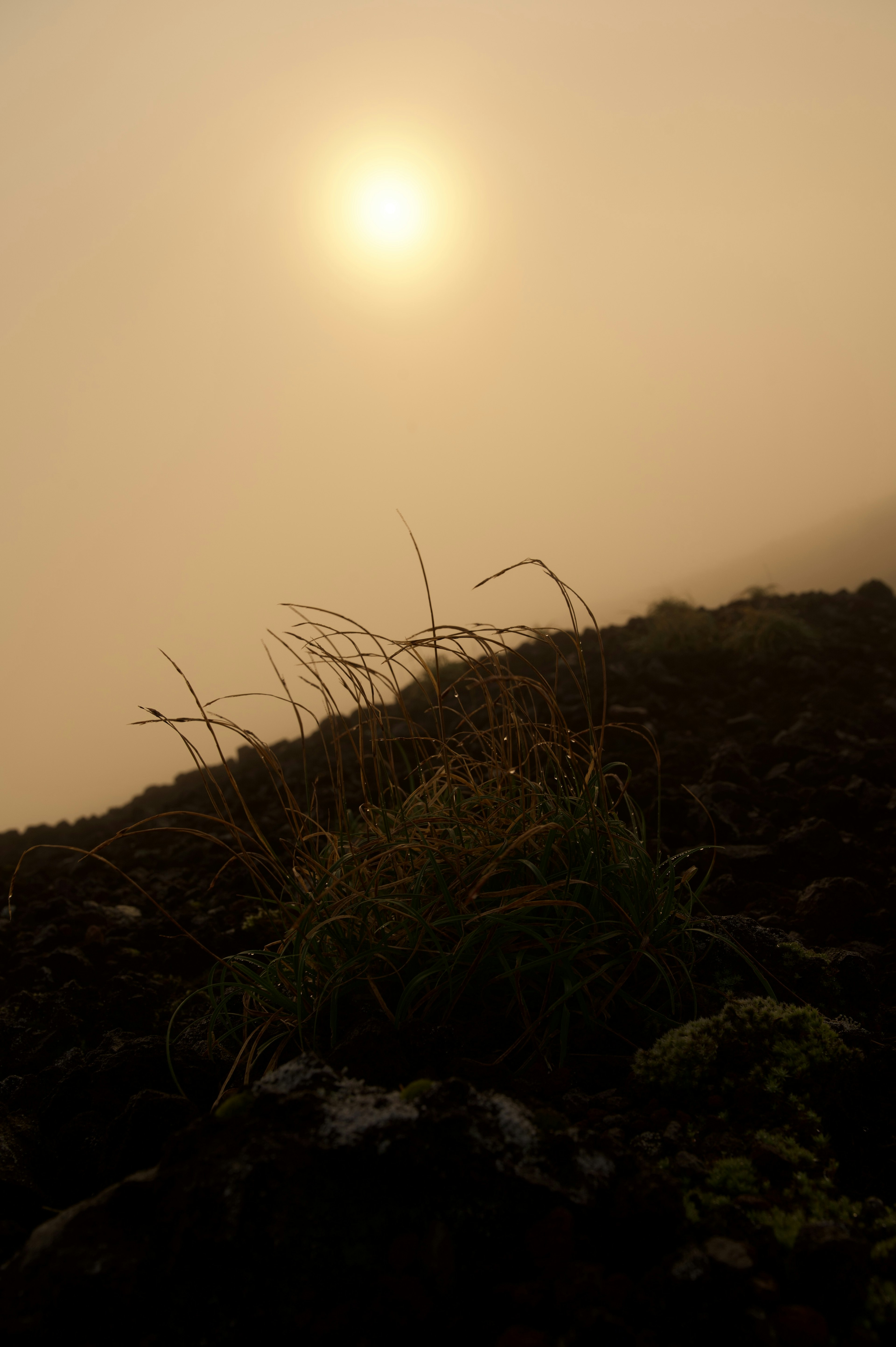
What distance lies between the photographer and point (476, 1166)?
121cm

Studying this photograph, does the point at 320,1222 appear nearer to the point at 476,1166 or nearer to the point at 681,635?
the point at 476,1166

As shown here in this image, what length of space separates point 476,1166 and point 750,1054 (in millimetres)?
795

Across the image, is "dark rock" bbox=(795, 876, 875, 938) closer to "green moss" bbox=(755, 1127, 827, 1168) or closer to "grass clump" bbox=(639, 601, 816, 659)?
"green moss" bbox=(755, 1127, 827, 1168)

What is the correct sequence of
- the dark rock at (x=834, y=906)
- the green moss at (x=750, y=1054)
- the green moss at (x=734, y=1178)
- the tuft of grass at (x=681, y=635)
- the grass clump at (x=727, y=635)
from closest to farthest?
the green moss at (x=734, y=1178), the green moss at (x=750, y=1054), the dark rock at (x=834, y=906), the grass clump at (x=727, y=635), the tuft of grass at (x=681, y=635)

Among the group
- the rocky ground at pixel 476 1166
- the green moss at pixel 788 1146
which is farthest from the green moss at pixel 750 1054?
the green moss at pixel 788 1146

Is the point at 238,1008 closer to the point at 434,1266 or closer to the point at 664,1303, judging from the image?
the point at 434,1266

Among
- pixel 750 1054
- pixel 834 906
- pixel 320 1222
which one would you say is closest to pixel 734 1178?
pixel 750 1054

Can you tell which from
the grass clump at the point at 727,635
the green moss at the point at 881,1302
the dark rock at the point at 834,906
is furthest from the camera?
the grass clump at the point at 727,635

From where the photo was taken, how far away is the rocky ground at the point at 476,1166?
3.50 feet

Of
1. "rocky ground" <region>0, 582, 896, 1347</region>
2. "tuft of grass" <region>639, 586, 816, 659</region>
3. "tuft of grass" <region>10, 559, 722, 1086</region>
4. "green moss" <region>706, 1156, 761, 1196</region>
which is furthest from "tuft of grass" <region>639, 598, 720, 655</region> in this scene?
"green moss" <region>706, 1156, 761, 1196</region>

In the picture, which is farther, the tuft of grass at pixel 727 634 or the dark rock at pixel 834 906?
the tuft of grass at pixel 727 634

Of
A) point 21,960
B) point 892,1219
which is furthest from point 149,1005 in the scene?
point 892,1219

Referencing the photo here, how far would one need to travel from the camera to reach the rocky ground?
3.50ft

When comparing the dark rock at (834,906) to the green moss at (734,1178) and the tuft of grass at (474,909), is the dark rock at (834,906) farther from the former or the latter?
the green moss at (734,1178)
